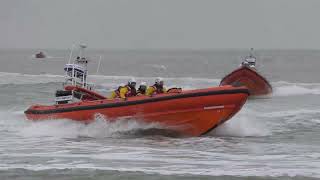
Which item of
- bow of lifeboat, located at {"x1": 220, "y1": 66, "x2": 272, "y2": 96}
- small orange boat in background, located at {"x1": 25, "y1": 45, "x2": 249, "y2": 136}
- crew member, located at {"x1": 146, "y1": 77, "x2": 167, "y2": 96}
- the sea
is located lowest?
the sea

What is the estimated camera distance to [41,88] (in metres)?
37.8

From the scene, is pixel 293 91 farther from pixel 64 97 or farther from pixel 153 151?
pixel 153 151

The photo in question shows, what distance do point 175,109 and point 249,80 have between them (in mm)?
16854

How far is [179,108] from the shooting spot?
15844 mm

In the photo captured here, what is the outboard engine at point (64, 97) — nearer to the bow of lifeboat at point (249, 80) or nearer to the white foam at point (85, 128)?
the white foam at point (85, 128)

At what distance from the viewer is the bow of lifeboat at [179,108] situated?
1570 centimetres

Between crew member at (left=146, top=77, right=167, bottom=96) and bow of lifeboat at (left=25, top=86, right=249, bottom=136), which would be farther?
crew member at (left=146, top=77, right=167, bottom=96)

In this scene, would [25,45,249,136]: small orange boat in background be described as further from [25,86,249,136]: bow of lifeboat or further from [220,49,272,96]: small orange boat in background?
[220,49,272,96]: small orange boat in background

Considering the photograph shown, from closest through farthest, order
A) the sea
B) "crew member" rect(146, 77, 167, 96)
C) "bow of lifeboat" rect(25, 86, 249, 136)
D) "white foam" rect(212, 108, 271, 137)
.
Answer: the sea < "bow of lifeboat" rect(25, 86, 249, 136) < "crew member" rect(146, 77, 167, 96) < "white foam" rect(212, 108, 271, 137)

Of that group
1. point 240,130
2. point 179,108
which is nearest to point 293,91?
point 240,130

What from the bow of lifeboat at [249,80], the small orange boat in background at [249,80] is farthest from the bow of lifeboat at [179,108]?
the bow of lifeboat at [249,80]

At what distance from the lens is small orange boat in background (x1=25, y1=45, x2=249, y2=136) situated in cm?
1570

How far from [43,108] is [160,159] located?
5.33m

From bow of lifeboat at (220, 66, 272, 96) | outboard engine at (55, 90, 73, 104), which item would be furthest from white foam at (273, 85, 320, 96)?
outboard engine at (55, 90, 73, 104)
